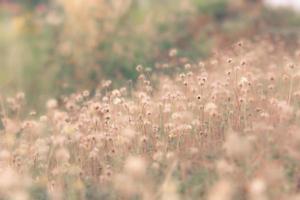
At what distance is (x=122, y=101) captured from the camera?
6113 millimetres

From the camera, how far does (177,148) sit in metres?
5.23

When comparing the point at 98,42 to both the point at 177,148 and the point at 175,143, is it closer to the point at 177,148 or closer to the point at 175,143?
the point at 175,143

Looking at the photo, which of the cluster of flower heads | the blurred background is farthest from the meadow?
the blurred background

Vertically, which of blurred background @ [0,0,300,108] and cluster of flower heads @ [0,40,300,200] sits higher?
blurred background @ [0,0,300,108]

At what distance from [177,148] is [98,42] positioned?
6425 millimetres

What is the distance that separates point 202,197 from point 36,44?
26.1ft

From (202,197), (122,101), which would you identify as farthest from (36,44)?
(202,197)

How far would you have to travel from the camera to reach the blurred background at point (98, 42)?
1105 centimetres

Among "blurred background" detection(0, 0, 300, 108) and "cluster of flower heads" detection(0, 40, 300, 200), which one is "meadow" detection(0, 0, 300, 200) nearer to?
"cluster of flower heads" detection(0, 40, 300, 200)

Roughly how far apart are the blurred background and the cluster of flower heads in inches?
152

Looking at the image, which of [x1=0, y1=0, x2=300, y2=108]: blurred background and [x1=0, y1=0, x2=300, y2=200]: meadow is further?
[x1=0, y1=0, x2=300, y2=108]: blurred background

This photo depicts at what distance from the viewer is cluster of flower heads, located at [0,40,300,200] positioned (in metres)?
4.56

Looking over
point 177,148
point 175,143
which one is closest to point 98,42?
point 175,143

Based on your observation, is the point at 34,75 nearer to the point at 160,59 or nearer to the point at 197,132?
the point at 160,59
